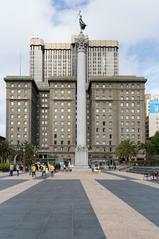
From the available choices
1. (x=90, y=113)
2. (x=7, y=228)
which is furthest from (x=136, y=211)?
(x=90, y=113)

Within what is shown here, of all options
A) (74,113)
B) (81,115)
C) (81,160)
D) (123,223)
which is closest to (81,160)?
(81,160)

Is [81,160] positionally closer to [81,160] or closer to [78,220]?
[81,160]

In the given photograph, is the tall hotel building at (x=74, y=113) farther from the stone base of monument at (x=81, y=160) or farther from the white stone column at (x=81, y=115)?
the stone base of monument at (x=81, y=160)

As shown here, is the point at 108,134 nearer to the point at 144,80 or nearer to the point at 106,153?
the point at 106,153

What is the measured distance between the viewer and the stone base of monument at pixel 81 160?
7893cm

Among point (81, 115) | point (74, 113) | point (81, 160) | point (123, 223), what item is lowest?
point (123, 223)

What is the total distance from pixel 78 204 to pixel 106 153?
479 feet

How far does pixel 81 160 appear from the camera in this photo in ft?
265

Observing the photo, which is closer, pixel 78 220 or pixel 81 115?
pixel 78 220

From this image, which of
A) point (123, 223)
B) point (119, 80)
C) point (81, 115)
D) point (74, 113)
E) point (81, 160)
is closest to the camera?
point (123, 223)

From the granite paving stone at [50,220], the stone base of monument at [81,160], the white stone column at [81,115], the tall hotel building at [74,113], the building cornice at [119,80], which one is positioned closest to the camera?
the granite paving stone at [50,220]

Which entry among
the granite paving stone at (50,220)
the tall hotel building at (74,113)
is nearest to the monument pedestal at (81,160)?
the granite paving stone at (50,220)

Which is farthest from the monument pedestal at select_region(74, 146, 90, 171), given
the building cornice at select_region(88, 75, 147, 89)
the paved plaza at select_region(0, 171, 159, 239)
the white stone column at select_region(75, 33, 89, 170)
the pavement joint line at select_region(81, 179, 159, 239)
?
the building cornice at select_region(88, 75, 147, 89)

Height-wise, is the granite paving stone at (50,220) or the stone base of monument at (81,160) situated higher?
the stone base of monument at (81,160)
